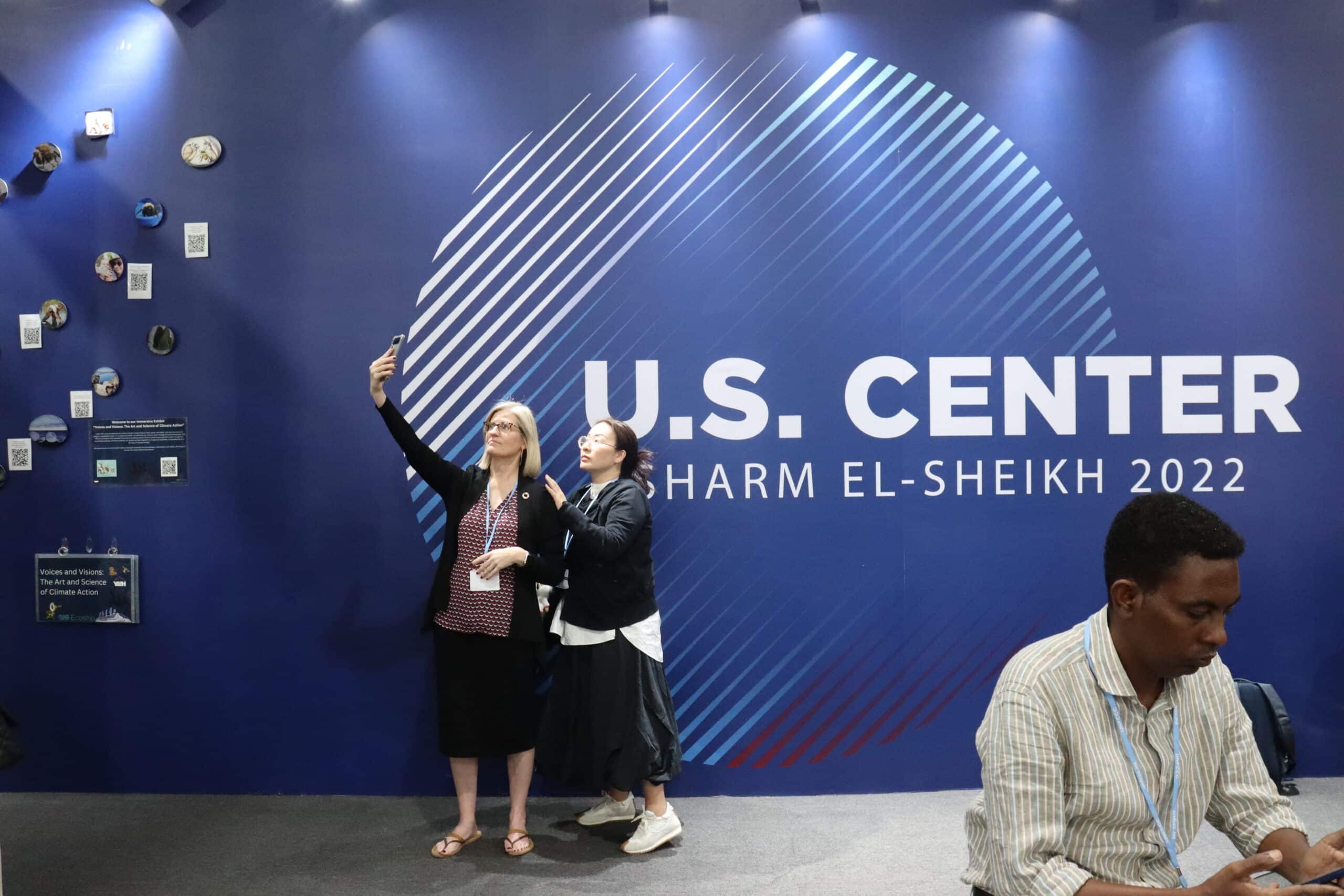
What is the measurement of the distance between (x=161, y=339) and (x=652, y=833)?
2793 millimetres

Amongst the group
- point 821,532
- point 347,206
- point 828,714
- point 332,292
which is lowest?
point 828,714

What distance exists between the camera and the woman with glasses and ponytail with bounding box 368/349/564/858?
340 centimetres

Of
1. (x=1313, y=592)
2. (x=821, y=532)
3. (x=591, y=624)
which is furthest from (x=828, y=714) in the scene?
(x=1313, y=592)

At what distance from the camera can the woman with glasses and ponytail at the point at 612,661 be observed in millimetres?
3377

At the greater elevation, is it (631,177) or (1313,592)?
(631,177)

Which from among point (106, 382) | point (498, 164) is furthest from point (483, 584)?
point (106, 382)

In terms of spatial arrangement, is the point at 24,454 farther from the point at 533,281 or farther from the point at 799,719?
the point at 799,719

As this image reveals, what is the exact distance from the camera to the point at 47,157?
4012 millimetres

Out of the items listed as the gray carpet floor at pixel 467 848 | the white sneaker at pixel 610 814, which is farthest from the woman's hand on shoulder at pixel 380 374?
the white sneaker at pixel 610 814

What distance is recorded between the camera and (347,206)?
13.0ft

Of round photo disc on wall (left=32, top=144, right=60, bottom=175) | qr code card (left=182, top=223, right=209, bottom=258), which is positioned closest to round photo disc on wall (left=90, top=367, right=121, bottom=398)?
qr code card (left=182, top=223, right=209, bottom=258)

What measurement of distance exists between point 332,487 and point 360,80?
5.53 feet

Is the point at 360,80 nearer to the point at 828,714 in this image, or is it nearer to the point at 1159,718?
the point at 828,714

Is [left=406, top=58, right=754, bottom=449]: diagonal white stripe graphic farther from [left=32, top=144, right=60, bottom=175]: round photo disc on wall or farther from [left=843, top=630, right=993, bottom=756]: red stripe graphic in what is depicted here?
[left=843, top=630, right=993, bottom=756]: red stripe graphic
